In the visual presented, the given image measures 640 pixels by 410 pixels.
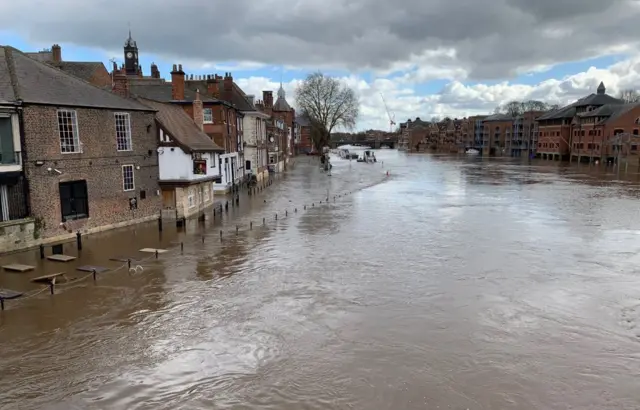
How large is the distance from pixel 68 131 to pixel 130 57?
1686 inches

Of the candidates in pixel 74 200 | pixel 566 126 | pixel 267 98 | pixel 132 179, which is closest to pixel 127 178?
pixel 132 179

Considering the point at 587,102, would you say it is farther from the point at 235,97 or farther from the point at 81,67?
the point at 81,67

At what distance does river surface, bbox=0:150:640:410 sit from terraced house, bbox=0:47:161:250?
1447 mm

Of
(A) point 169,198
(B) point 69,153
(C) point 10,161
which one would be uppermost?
(B) point 69,153

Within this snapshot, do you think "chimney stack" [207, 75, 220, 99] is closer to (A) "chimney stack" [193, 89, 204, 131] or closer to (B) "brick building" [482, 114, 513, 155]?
(A) "chimney stack" [193, 89, 204, 131]

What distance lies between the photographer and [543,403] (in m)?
9.50

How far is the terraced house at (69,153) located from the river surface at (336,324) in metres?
1.45

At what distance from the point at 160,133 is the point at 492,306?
20.6 metres

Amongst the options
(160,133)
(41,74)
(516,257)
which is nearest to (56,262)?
(41,74)

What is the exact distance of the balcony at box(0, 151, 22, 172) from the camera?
62.7 feet

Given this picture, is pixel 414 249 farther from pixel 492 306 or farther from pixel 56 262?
pixel 56 262

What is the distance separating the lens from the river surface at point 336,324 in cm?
988

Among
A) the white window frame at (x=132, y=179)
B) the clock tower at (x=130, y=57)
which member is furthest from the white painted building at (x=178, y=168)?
the clock tower at (x=130, y=57)

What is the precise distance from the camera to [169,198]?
28.0m
